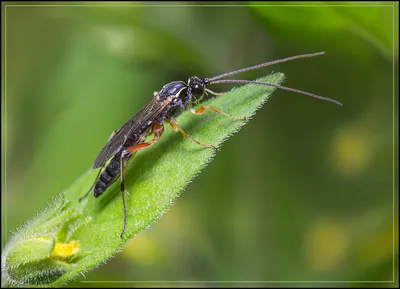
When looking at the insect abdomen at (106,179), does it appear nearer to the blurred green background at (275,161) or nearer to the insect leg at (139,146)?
the insect leg at (139,146)

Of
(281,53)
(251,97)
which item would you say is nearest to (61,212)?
(251,97)

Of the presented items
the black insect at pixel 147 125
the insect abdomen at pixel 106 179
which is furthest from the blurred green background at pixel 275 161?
the insect abdomen at pixel 106 179

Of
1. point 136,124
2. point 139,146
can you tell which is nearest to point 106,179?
point 139,146

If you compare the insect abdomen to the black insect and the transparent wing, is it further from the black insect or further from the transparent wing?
the transparent wing

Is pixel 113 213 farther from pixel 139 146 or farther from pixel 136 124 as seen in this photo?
pixel 136 124

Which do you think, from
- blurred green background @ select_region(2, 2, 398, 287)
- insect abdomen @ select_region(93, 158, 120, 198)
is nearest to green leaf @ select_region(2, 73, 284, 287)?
insect abdomen @ select_region(93, 158, 120, 198)

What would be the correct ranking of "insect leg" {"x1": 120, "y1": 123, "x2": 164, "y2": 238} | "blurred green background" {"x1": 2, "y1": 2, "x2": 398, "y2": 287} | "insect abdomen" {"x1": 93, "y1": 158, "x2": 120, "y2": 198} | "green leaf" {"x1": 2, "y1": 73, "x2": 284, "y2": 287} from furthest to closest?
"blurred green background" {"x1": 2, "y1": 2, "x2": 398, "y2": 287}, "insect abdomen" {"x1": 93, "y1": 158, "x2": 120, "y2": 198}, "insect leg" {"x1": 120, "y1": 123, "x2": 164, "y2": 238}, "green leaf" {"x1": 2, "y1": 73, "x2": 284, "y2": 287}
